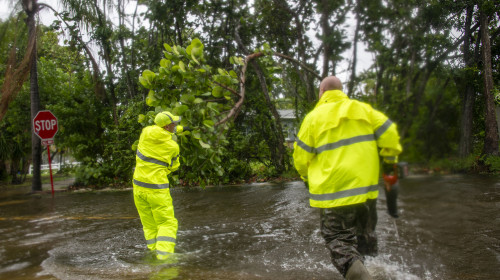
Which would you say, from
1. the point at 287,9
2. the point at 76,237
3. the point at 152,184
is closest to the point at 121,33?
the point at 287,9

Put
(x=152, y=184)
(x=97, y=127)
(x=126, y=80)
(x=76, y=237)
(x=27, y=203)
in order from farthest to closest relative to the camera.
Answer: (x=97, y=127) → (x=126, y=80) → (x=27, y=203) → (x=76, y=237) → (x=152, y=184)

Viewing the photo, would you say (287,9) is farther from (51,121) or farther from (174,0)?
(51,121)

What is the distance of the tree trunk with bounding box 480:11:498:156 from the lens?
10.1 feet

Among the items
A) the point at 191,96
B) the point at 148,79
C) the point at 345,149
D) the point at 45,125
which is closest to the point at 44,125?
the point at 45,125

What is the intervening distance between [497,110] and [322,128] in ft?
5.23

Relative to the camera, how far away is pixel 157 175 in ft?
14.9

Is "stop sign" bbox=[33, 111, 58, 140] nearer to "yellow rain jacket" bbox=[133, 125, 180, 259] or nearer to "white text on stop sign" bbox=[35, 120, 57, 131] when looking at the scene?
"white text on stop sign" bbox=[35, 120, 57, 131]

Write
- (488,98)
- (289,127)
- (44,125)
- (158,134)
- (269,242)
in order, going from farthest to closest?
1. (44,125)
2. (289,127)
3. (269,242)
4. (158,134)
5. (488,98)

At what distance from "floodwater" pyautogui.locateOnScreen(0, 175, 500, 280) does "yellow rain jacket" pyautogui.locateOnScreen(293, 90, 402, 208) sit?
12.2 inches

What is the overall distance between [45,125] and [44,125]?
2 cm

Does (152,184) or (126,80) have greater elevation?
(126,80)

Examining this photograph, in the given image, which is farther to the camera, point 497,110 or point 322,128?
point 497,110

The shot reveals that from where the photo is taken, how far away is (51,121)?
11.1 meters

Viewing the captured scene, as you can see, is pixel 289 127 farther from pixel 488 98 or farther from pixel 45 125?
pixel 488 98
